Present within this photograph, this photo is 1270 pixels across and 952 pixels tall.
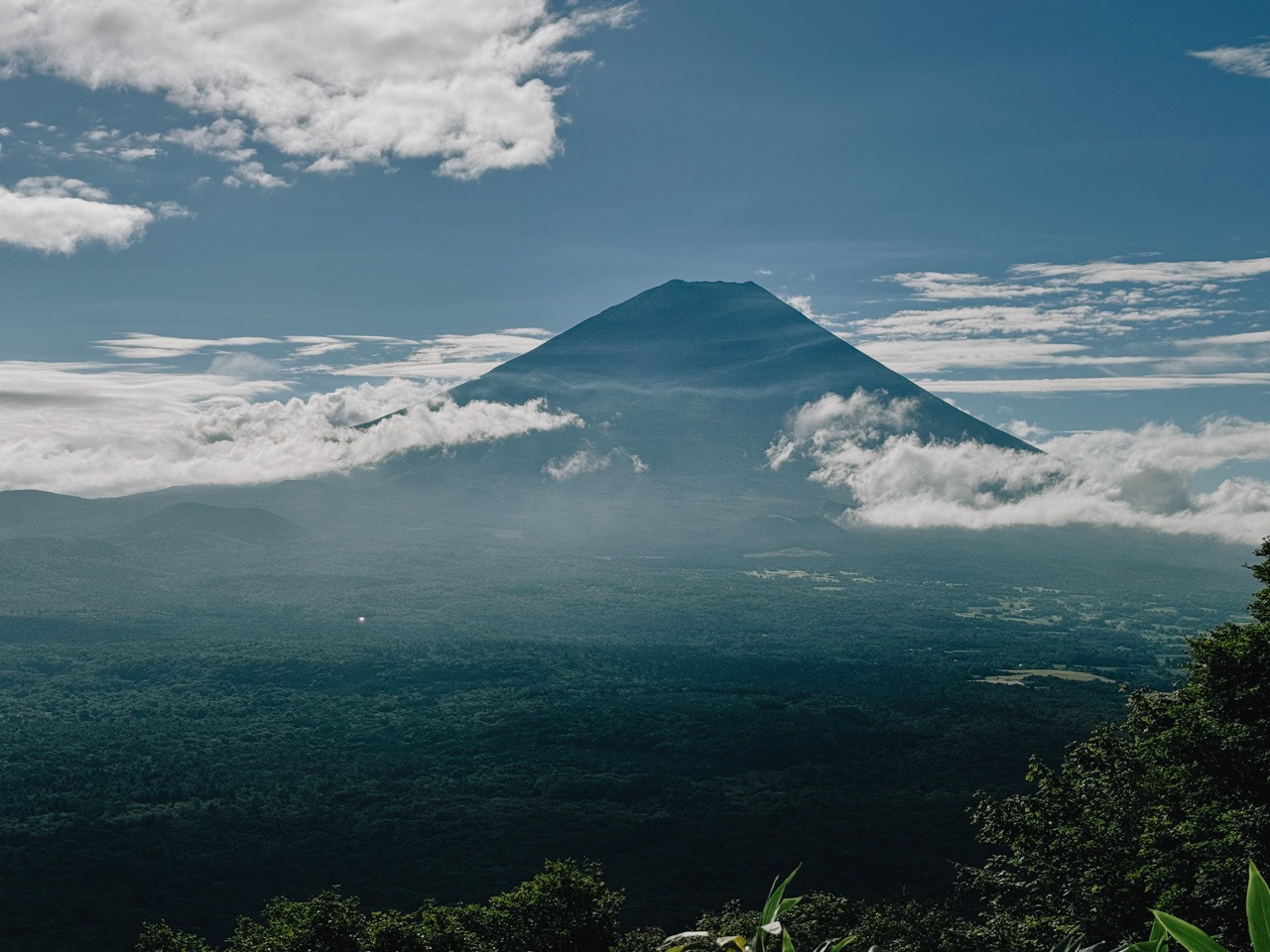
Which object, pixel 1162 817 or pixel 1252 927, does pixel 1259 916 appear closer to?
pixel 1252 927

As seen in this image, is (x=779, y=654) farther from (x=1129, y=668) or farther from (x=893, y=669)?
(x=1129, y=668)

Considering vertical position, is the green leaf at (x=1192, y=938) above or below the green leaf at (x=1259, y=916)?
below

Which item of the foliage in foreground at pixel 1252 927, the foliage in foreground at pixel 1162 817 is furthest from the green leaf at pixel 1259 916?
the foliage in foreground at pixel 1162 817

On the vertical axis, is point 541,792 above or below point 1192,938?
below

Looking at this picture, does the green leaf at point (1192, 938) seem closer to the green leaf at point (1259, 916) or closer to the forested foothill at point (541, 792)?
the green leaf at point (1259, 916)

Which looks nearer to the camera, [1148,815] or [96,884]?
[1148,815]

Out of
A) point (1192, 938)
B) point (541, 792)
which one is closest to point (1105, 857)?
point (1192, 938)

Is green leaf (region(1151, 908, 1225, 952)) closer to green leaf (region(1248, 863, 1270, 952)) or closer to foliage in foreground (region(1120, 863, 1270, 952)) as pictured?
foliage in foreground (region(1120, 863, 1270, 952))

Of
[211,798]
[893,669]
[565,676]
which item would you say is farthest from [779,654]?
[211,798]
